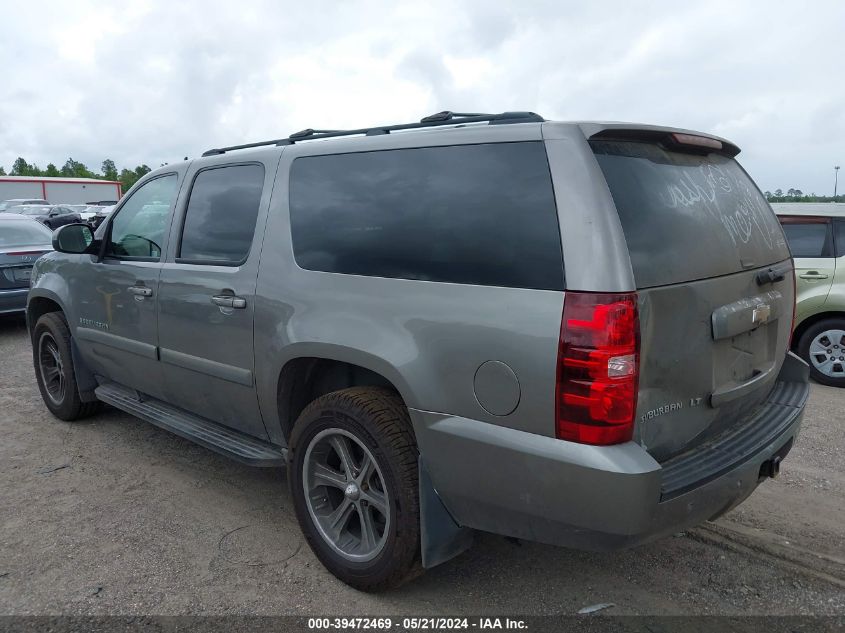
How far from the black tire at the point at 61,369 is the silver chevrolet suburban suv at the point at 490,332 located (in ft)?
5.81

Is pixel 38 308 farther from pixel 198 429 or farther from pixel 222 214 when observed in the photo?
pixel 222 214

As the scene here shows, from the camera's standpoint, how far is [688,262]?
239 cm

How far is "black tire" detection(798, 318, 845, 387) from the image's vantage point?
20.0ft

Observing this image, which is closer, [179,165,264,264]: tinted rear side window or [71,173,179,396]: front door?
[179,165,264,264]: tinted rear side window

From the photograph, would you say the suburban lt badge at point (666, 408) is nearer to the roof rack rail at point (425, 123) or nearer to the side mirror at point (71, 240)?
the roof rack rail at point (425, 123)

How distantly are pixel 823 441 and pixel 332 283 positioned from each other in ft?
12.4

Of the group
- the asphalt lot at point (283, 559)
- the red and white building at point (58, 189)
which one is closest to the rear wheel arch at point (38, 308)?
the asphalt lot at point (283, 559)

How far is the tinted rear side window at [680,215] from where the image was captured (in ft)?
7.42

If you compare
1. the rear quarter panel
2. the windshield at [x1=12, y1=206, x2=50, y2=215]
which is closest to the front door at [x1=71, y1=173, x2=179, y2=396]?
the rear quarter panel

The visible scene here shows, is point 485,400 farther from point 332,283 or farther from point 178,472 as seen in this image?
point 178,472

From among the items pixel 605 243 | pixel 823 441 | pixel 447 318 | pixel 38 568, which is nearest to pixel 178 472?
pixel 38 568

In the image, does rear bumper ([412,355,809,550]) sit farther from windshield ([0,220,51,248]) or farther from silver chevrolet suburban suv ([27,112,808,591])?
windshield ([0,220,51,248])

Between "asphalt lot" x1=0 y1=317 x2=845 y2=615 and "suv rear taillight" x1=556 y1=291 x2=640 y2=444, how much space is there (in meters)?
1.06

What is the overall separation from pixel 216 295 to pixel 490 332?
1743 millimetres
